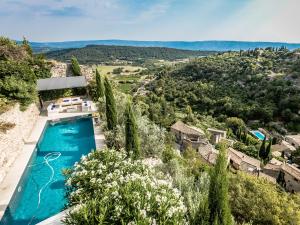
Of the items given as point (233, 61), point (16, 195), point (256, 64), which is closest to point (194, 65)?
point (233, 61)

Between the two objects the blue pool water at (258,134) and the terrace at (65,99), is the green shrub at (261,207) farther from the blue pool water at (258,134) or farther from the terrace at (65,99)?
the blue pool water at (258,134)

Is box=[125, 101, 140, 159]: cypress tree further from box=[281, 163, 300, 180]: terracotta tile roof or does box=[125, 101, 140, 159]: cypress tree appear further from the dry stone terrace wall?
box=[281, 163, 300, 180]: terracotta tile roof

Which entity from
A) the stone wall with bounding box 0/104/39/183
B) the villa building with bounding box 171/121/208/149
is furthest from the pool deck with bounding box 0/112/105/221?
the villa building with bounding box 171/121/208/149

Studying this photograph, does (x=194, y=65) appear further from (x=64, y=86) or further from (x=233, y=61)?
(x=64, y=86)

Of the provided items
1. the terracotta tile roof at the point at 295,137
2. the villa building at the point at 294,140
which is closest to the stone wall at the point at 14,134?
the villa building at the point at 294,140

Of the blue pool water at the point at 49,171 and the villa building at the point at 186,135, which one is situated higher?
the blue pool water at the point at 49,171
